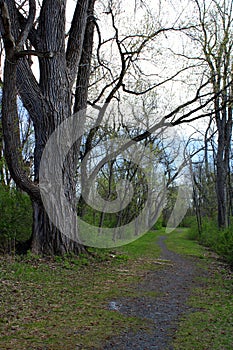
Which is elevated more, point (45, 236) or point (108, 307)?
point (45, 236)

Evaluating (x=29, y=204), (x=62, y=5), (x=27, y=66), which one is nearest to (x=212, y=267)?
(x=29, y=204)

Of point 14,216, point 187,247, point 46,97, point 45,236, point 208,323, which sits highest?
point 46,97

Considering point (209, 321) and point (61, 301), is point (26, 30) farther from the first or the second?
point (209, 321)

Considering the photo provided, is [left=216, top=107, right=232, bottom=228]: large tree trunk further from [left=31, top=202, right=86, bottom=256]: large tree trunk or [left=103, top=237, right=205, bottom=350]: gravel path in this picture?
[left=31, top=202, right=86, bottom=256]: large tree trunk

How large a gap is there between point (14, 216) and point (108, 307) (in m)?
4.71

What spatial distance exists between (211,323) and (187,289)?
2.27 m

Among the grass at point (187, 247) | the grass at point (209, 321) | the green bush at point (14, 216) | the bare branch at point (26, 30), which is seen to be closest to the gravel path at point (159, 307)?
the grass at point (209, 321)

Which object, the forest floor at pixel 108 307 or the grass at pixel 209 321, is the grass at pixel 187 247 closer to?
the forest floor at pixel 108 307

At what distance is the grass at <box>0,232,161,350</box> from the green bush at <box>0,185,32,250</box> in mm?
1042

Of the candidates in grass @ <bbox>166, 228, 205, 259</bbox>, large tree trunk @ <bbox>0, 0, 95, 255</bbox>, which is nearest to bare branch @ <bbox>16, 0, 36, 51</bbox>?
large tree trunk @ <bbox>0, 0, 95, 255</bbox>

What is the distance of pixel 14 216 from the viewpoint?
9258mm

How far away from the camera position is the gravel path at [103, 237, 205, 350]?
12.8ft

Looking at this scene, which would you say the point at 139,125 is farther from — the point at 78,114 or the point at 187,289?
the point at 187,289

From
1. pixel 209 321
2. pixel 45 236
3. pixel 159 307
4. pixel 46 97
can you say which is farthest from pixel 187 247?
pixel 209 321
